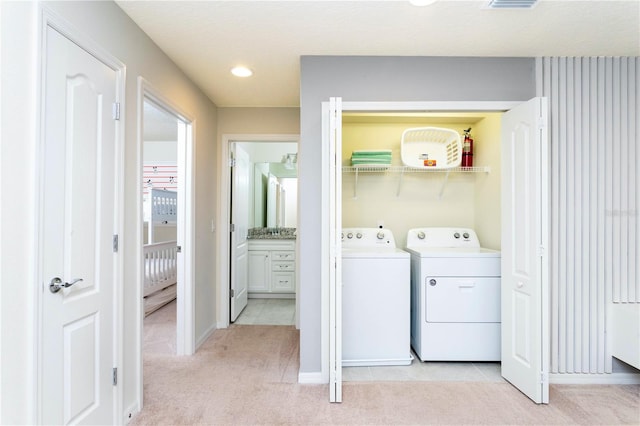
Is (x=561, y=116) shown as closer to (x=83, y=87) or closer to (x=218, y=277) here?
(x=83, y=87)

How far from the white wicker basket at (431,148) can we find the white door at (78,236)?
95.4 inches

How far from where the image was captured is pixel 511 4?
182cm

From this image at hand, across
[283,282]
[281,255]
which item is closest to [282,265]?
[281,255]

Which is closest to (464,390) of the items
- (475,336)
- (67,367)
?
(475,336)

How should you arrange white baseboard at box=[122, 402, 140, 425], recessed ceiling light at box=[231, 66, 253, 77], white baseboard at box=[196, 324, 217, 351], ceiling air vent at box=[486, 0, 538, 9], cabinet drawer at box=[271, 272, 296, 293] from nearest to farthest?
ceiling air vent at box=[486, 0, 538, 9]
white baseboard at box=[122, 402, 140, 425]
recessed ceiling light at box=[231, 66, 253, 77]
white baseboard at box=[196, 324, 217, 351]
cabinet drawer at box=[271, 272, 296, 293]

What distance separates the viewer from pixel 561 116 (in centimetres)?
250

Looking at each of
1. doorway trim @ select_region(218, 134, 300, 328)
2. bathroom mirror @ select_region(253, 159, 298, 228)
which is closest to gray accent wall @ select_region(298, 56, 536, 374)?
doorway trim @ select_region(218, 134, 300, 328)

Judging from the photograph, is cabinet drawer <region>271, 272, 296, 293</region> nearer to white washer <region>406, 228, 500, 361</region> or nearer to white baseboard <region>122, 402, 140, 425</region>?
white washer <region>406, 228, 500, 361</region>

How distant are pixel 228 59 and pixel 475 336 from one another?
286 cm

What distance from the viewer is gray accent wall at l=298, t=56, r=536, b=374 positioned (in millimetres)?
2498

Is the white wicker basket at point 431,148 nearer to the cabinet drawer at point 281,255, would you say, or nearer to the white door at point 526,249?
the white door at point 526,249

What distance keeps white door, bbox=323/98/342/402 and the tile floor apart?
5.70 ft

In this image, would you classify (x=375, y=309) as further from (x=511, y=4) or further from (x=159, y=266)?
(x=159, y=266)

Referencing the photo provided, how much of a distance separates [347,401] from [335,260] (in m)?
0.91
